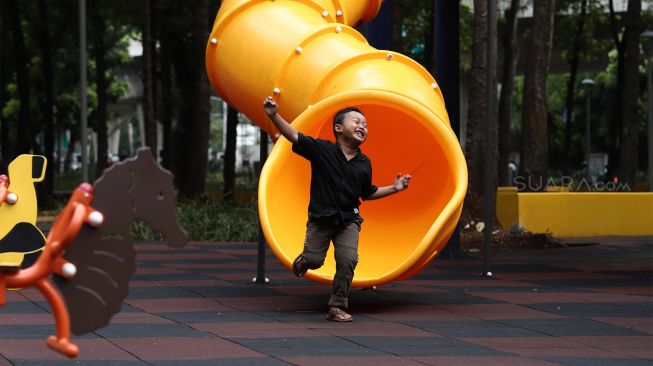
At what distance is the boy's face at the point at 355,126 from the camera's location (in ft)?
32.6

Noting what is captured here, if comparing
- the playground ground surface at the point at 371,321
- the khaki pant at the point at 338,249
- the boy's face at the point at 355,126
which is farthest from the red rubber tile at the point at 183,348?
the boy's face at the point at 355,126

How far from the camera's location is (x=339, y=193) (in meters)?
10.1

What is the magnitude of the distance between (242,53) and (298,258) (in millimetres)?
3247

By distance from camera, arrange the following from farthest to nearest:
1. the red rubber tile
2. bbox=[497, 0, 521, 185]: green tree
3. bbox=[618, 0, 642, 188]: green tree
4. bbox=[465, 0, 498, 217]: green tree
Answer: bbox=[497, 0, 521, 185]: green tree, bbox=[618, 0, 642, 188]: green tree, bbox=[465, 0, 498, 217]: green tree, the red rubber tile

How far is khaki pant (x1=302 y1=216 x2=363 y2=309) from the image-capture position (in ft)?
33.2

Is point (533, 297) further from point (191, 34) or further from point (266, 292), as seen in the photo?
point (191, 34)

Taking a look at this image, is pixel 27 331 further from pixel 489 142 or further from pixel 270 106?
pixel 489 142

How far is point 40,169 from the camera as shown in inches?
392

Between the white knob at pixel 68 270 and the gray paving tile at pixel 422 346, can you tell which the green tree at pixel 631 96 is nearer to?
the gray paving tile at pixel 422 346

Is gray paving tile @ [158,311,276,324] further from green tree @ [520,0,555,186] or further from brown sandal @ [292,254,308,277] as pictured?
green tree @ [520,0,555,186]

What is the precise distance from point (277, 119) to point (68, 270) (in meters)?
3.70

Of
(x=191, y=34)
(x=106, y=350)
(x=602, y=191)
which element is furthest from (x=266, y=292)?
(x=191, y=34)

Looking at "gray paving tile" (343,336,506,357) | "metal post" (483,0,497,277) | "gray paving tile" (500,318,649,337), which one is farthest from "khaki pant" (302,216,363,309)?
"metal post" (483,0,497,277)

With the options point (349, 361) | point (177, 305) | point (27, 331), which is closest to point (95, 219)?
point (349, 361)
